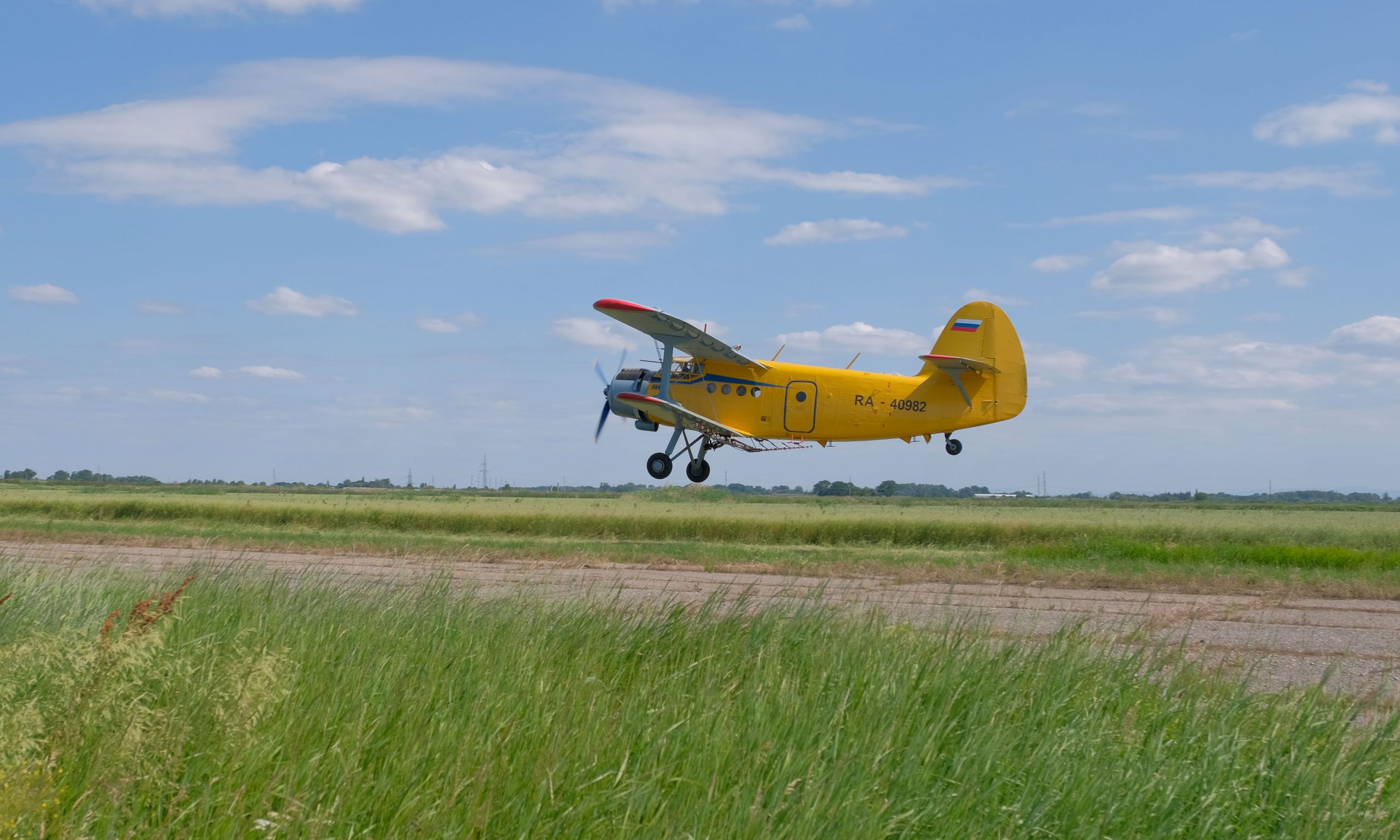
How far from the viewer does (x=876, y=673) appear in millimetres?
7477

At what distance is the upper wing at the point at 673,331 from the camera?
23672 millimetres

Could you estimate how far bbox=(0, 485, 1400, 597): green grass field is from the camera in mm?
25406

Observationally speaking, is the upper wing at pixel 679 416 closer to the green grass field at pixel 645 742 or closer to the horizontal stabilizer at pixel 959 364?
the horizontal stabilizer at pixel 959 364

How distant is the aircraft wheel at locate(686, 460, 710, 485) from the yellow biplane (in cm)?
2

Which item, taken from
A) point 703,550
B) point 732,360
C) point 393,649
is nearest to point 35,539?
point 703,550

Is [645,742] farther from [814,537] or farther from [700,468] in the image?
[814,537]

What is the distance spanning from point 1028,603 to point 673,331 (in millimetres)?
9744

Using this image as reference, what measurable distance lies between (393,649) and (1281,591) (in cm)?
1907

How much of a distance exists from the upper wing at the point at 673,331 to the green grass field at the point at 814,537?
15.8 ft

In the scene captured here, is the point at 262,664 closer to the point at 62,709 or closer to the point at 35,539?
the point at 62,709

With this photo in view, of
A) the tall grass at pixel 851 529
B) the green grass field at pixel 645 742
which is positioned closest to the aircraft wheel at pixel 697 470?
the tall grass at pixel 851 529

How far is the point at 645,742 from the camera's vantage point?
19.7ft

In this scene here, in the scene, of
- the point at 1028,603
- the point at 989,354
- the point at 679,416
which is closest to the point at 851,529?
the point at 989,354

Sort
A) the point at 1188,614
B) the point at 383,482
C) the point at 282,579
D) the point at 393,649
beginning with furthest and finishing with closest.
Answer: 1. the point at 383,482
2. the point at 1188,614
3. the point at 282,579
4. the point at 393,649
